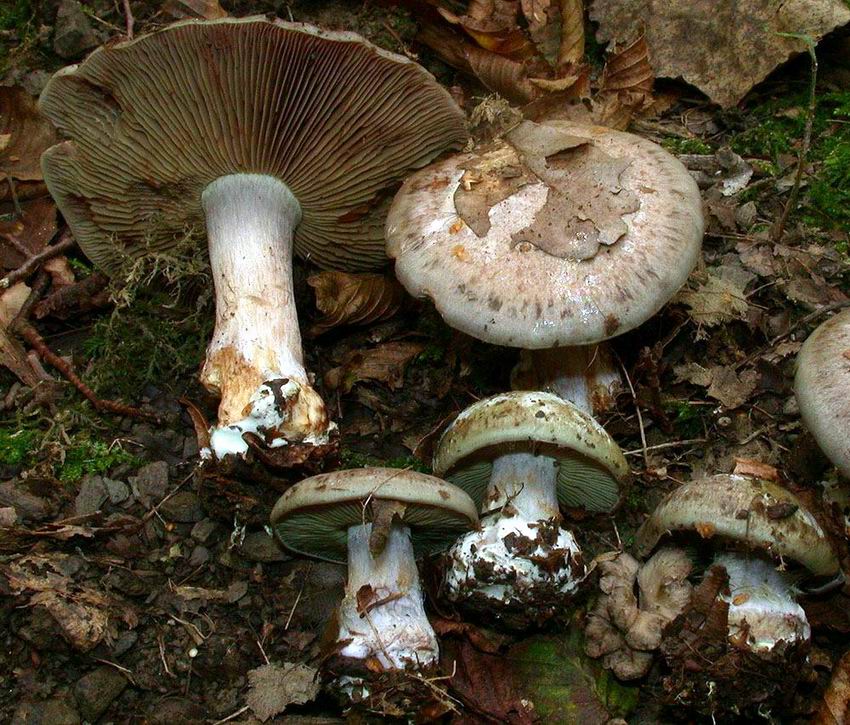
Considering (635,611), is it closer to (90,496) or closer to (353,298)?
(353,298)

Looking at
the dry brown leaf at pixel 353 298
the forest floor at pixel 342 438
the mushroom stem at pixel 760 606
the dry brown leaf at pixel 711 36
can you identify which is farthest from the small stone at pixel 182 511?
the dry brown leaf at pixel 711 36

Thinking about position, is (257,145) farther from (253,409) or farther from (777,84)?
(777,84)

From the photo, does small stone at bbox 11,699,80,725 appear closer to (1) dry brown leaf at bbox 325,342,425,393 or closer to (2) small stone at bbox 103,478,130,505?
(2) small stone at bbox 103,478,130,505

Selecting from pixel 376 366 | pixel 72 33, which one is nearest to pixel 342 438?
pixel 376 366

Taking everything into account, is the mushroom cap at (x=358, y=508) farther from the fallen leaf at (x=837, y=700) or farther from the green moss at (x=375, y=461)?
the fallen leaf at (x=837, y=700)

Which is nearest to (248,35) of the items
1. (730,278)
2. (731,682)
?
(730,278)

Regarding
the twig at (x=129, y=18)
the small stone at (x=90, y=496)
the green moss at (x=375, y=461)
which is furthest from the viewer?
the twig at (x=129, y=18)
